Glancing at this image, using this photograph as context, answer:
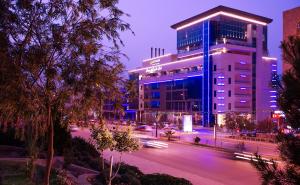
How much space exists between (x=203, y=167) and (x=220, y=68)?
76.8 m

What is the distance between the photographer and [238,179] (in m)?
22.1

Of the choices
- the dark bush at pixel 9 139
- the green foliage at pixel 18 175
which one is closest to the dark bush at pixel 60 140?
the dark bush at pixel 9 139

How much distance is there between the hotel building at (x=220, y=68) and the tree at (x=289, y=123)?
305 feet

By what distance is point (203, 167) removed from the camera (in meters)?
27.2

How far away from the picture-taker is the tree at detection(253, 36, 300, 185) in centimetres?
552

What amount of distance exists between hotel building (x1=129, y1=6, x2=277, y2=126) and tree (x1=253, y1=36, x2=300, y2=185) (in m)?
93.0

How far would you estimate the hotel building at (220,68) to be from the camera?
338ft

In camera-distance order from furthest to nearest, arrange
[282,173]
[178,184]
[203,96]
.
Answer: [203,96], [178,184], [282,173]

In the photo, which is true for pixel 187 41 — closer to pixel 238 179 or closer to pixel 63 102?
pixel 238 179

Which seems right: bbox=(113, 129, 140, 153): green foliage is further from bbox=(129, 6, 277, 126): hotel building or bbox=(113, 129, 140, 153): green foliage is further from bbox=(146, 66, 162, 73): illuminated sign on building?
bbox=(146, 66, 162, 73): illuminated sign on building

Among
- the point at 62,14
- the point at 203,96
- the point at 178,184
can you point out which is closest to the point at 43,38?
the point at 62,14

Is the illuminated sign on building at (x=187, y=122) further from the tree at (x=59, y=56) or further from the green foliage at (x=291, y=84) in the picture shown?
the green foliage at (x=291, y=84)

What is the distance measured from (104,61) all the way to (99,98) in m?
0.79

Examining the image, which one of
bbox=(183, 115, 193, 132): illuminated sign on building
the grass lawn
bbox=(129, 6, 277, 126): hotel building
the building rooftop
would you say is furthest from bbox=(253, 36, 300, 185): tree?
the building rooftop
